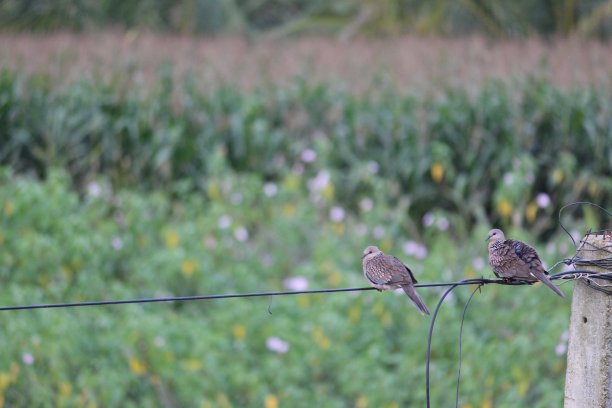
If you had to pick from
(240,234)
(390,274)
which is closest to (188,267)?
(240,234)

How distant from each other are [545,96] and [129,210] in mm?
3580

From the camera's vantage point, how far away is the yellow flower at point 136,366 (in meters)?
4.92

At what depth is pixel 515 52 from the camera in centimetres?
909

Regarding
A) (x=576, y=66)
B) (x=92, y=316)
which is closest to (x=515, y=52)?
(x=576, y=66)

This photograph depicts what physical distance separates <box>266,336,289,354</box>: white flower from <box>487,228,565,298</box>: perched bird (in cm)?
212

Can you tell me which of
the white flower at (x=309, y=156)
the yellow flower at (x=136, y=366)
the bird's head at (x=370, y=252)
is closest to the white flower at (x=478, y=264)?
the white flower at (x=309, y=156)

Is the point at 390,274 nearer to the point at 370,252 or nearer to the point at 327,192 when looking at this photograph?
the point at 370,252

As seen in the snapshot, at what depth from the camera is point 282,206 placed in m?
6.78

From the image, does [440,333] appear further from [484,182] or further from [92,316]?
[484,182]

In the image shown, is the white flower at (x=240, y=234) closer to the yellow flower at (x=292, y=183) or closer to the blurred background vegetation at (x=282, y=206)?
the blurred background vegetation at (x=282, y=206)

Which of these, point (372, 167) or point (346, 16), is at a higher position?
point (372, 167)

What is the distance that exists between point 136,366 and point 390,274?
7.01 feet

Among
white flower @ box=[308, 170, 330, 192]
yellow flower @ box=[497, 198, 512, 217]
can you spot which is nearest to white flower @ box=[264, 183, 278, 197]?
white flower @ box=[308, 170, 330, 192]

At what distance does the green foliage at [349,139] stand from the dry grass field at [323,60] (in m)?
0.35
